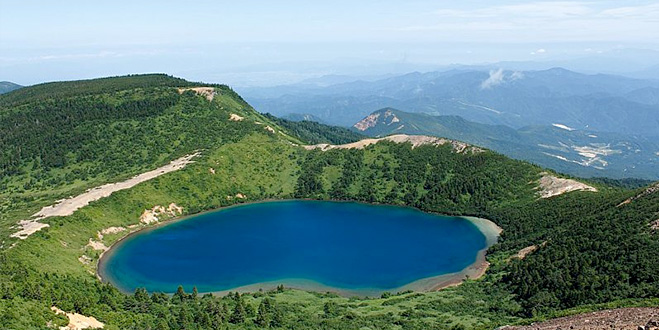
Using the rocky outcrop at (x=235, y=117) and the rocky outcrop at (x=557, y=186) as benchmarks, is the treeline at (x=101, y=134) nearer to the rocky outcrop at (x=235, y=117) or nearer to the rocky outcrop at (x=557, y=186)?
the rocky outcrop at (x=235, y=117)

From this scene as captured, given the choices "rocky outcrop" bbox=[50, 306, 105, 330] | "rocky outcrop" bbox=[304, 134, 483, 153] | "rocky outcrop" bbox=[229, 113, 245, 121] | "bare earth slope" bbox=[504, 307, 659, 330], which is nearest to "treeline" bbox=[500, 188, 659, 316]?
"bare earth slope" bbox=[504, 307, 659, 330]

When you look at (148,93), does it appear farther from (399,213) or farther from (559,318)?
(559,318)

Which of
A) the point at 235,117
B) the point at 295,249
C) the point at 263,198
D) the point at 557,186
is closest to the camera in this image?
the point at 295,249

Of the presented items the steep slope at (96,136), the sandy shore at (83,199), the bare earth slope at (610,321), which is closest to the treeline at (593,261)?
the bare earth slope at (610,321)

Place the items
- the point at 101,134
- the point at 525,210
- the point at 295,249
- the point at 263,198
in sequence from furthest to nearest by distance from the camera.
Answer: the point at 101,134 < the point at 263,198 < the point at 525,210 < the point at 295,249

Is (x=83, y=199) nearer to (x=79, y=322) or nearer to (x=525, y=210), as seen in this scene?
(x=79, y=322)

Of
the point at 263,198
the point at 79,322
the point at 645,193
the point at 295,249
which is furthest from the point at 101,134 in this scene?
the point at 645,193
